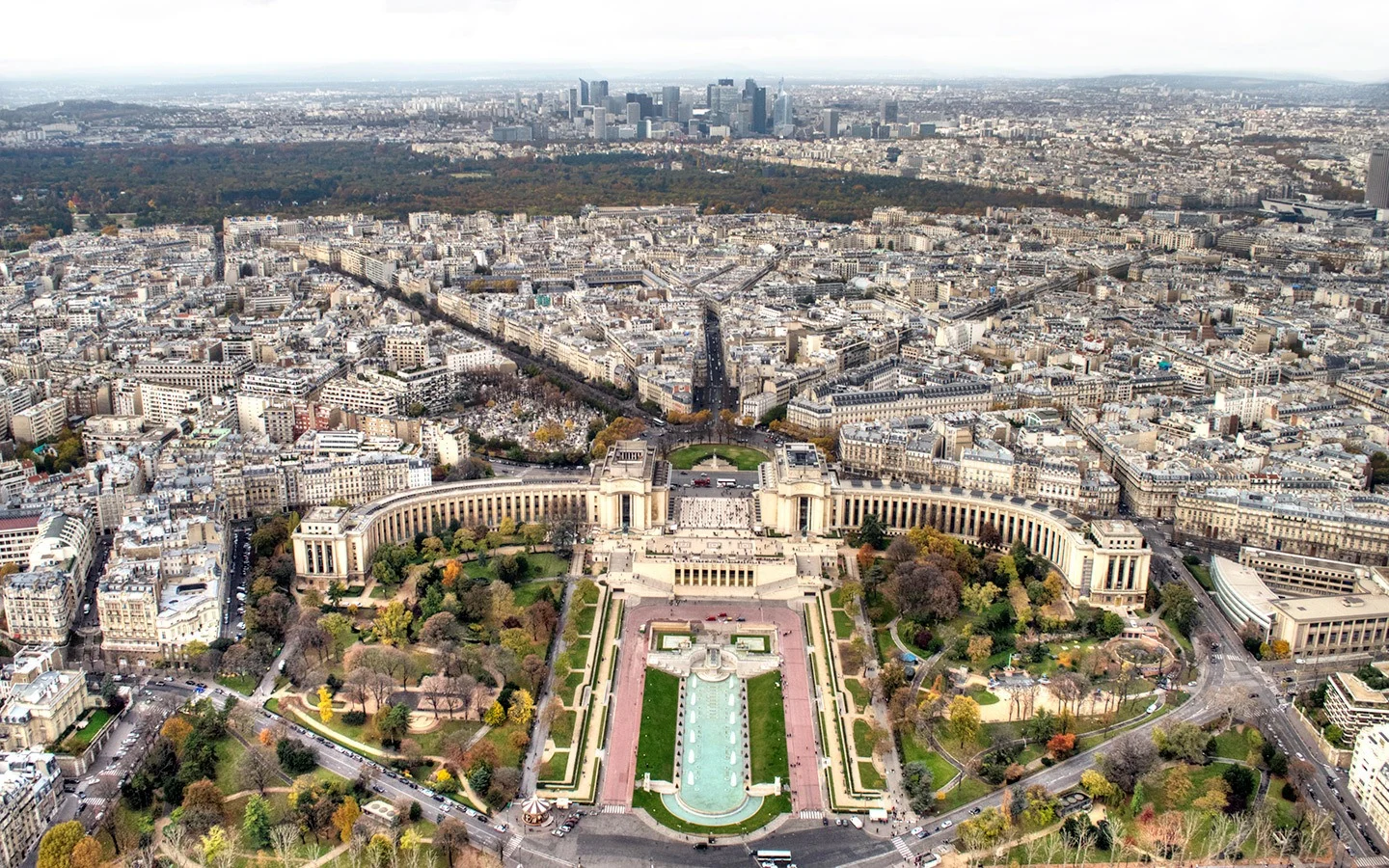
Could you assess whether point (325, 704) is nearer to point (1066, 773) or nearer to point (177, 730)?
point (177, 730)

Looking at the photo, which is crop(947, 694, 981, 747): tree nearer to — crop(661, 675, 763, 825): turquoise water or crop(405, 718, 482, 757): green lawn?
crop(661, 675, 763, 825): turquoise water

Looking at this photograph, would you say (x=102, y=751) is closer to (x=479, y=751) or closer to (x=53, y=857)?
(x=53, y=857)

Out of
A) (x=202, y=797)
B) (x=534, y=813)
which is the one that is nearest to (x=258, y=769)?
(x=202, y=797)

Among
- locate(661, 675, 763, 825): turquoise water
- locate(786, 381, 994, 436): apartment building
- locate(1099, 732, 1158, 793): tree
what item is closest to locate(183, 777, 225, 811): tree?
locate(661, 675, 763, 825): turquoise water

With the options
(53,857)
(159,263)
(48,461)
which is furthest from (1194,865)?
(159,263)

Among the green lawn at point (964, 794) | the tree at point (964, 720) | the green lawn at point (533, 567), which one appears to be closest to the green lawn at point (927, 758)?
the green lawn at point (964, 794)
